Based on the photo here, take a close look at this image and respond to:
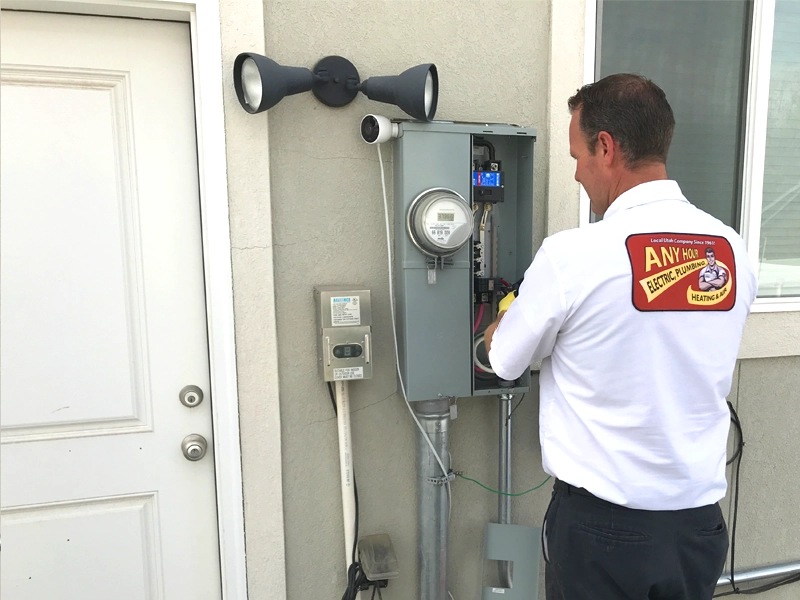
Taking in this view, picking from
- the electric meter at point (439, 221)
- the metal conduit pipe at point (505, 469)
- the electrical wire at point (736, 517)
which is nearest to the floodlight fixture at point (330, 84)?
the electric meter at point (439, 221)

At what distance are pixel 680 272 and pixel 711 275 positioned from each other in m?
0.11

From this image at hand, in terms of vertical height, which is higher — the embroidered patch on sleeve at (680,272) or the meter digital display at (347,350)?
the embroidered patch on sleeve at (680,272)

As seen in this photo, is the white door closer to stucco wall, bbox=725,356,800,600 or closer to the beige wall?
the beige wall

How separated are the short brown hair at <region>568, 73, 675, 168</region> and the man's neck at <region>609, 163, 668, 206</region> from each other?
0.6 inches

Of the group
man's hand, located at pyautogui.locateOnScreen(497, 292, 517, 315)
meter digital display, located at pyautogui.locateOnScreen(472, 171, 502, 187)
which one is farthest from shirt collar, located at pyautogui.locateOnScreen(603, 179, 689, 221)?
meter digital display, located at pyautogui.locateOnScreen(472, 171, 502, 187)

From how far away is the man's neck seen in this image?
5.00 ft

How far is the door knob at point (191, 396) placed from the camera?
1.93 meters

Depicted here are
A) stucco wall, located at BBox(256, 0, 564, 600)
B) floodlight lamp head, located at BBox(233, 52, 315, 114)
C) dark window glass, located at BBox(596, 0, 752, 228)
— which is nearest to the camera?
floodlight lamp head, located at BBox(233, 52, 315, 114)

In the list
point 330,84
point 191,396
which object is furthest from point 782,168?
point 191,396

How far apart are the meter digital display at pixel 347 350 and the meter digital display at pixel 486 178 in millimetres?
692

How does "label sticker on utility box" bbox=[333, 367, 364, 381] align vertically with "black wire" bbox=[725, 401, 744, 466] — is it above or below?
above

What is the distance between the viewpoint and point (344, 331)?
1.84 meters

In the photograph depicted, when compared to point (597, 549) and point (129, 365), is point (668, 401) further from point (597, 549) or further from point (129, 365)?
point (129, 365)

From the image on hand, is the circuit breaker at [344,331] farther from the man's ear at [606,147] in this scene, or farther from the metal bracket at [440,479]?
the man's ear at [606,147]
